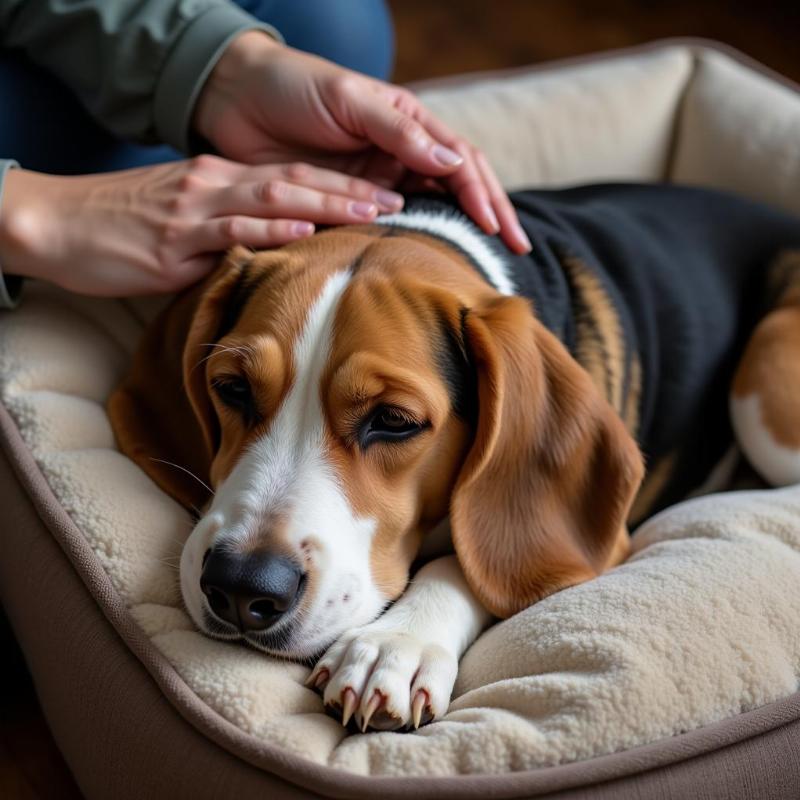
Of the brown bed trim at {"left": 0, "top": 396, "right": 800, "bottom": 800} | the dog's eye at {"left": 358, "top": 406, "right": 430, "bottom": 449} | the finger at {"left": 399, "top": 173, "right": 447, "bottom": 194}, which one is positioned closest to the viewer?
the brown bed trim at {"left": 0, "top": 396, "right": 800, "bottom": 800}

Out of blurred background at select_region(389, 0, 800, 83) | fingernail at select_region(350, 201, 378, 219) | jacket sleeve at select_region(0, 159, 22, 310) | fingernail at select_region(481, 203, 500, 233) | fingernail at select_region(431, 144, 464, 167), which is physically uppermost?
fingernail at select_region(431, 144, 464, 167)

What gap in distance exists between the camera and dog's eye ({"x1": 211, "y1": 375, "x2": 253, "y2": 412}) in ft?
7.15

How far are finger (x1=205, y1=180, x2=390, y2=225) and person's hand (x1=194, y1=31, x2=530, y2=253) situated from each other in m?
0.27

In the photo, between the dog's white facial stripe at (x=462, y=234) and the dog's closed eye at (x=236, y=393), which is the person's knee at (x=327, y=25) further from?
the dog's closed eye at (x=236, y=393)

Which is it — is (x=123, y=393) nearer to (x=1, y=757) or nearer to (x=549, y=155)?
(x=1, y=757)

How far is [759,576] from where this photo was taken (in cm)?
218

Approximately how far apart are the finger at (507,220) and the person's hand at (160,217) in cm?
25

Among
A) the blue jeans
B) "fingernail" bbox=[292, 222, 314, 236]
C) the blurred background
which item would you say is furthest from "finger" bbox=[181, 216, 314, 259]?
the blurred background

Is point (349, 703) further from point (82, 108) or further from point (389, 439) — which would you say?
point (82, 108)

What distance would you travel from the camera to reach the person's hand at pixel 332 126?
8.99 ft

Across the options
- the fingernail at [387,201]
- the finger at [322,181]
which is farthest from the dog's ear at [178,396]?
Answer: the fingernail at [387,201]

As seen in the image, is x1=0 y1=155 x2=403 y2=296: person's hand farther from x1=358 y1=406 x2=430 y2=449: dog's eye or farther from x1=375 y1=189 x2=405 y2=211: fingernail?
x1=358 y1=406 x2=430 y2=449: dog's eye

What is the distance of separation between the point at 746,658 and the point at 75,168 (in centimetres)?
249

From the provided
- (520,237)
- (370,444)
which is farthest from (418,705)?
(520,237)
